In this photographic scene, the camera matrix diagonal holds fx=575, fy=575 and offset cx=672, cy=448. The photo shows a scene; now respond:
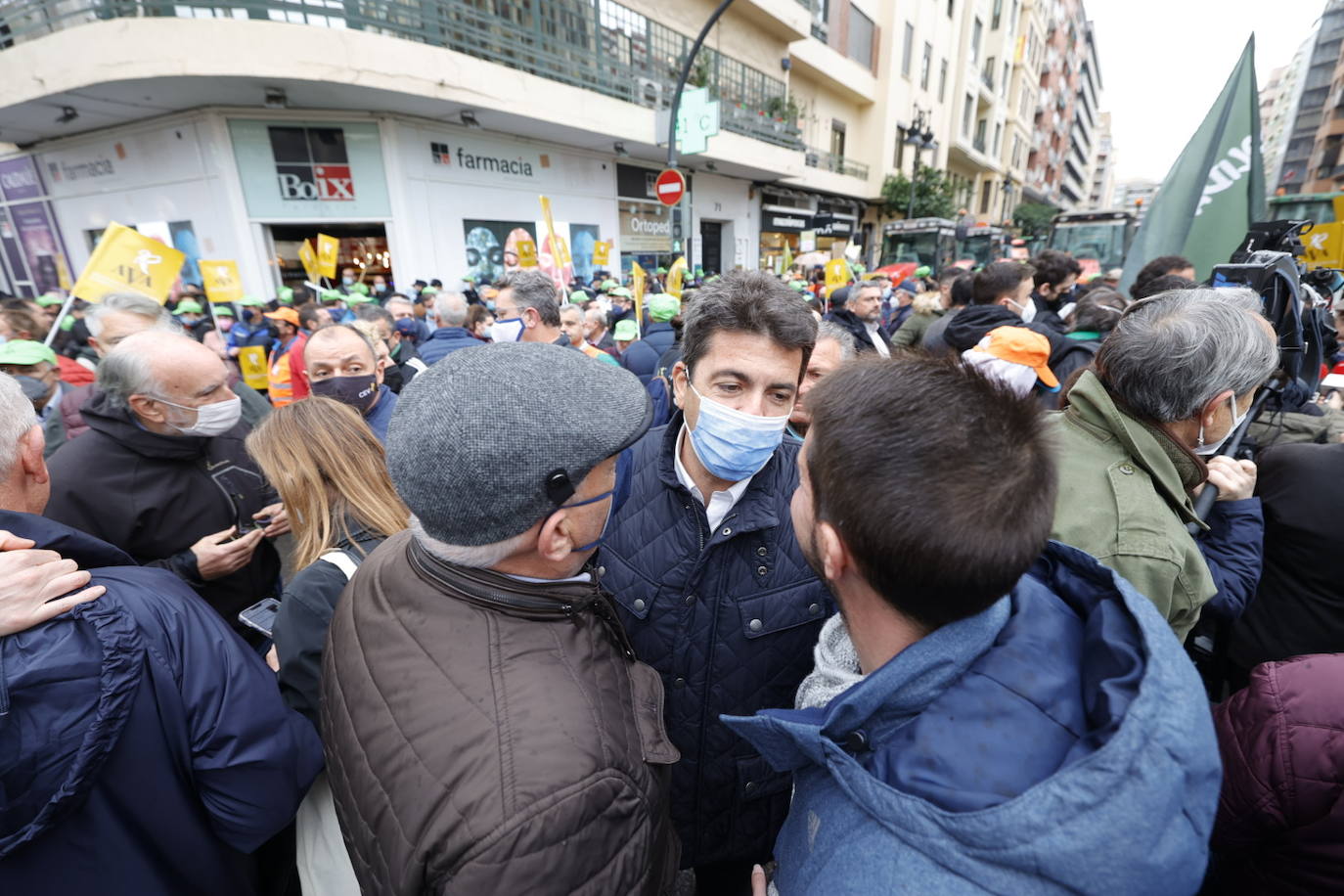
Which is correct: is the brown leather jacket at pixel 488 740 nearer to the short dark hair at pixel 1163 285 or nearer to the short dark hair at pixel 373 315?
the short dark hair at pixel 1163 285

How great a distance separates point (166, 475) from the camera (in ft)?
7.45

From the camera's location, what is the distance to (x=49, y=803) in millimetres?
1076

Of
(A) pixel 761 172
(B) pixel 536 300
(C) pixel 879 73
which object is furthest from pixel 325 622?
(C) pixel 879 73

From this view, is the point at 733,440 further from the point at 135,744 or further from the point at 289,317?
the point at 289,317

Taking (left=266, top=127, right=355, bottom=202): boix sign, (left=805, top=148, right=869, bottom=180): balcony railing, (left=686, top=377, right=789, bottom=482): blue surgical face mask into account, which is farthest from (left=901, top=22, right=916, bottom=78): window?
(left=686, top=377, right=789, bottom=482): blue surgical face mask

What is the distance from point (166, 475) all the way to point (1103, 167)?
16664cm

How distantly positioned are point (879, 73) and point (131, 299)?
32542 millimetres

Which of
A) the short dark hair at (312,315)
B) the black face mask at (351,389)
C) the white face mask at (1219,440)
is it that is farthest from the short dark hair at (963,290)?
the short dark hair at (312,315)

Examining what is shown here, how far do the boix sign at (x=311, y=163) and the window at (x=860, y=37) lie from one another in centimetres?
2412

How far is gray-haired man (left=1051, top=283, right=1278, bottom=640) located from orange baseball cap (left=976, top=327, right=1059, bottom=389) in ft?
4.56

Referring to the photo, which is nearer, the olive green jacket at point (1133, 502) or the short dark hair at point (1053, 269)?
the olive green jacket at point (1133, 502)

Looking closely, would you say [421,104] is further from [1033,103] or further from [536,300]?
[1033,103]

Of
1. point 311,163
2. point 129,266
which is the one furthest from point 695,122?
point 129,266

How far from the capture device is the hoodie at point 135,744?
106 centimetres
